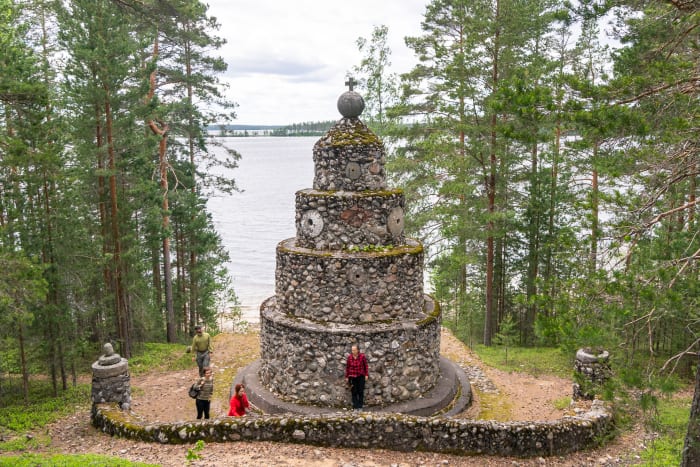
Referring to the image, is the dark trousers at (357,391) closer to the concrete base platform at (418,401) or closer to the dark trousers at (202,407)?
the concrete base platform at (418,401)

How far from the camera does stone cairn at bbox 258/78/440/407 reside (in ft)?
29.3

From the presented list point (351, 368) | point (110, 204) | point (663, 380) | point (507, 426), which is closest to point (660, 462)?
point (507, 426)

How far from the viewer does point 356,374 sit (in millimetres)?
8422

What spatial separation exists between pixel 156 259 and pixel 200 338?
9215 millimetres

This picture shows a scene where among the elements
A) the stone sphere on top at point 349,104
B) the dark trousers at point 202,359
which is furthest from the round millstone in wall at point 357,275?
the dark trousers at point 202,359

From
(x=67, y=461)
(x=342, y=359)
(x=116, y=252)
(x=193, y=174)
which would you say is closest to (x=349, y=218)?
(x=342, y=359)

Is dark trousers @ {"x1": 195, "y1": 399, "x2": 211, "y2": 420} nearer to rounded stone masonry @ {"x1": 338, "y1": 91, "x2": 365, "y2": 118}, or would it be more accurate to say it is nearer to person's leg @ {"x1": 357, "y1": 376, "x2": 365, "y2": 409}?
person's leg @ {"x1": 357, "y1": 376, "x2": 365, "y2": 409}

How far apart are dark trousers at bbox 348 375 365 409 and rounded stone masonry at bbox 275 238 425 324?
112 centimetres

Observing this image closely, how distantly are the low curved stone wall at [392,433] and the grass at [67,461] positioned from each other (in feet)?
3.69

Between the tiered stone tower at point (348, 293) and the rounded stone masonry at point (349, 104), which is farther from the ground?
the rounded stone masonry at point (349, 104)

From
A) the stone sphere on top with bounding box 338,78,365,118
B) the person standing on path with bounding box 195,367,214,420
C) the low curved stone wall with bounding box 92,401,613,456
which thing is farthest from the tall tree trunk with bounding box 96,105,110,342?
the low curved stone wall with bounding box 92,401,613,456

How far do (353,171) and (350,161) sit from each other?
0.21 meters

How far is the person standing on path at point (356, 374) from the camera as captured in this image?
8.42m

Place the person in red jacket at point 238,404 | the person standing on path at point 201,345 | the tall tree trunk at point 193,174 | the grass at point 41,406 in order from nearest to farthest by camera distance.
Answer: the grass at point 41,406 < the person in red jacket at point 238,404 < the person standing on path at point 201,345 < the tall tree trunk at point 193,174
